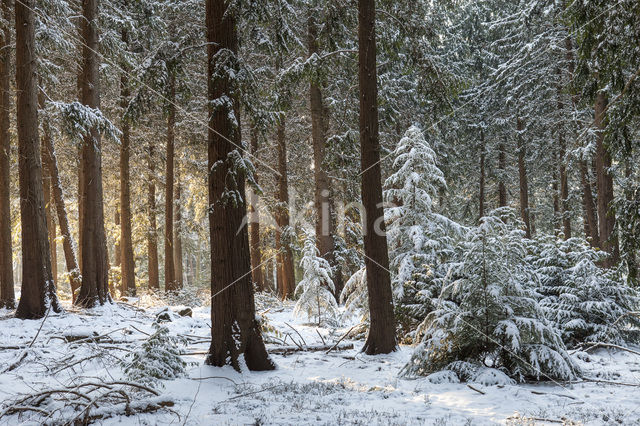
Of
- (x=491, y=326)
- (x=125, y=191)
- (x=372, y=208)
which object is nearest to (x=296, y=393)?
(x=491, y=326)

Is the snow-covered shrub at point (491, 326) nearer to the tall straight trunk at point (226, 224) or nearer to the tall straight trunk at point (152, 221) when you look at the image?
the tall straight trunk at point (226, 224)

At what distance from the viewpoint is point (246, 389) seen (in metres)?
6.12

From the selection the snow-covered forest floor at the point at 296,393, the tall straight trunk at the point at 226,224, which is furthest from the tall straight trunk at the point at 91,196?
the tall straight trunk at the point at 226,224

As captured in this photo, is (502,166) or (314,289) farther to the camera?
(502,166)

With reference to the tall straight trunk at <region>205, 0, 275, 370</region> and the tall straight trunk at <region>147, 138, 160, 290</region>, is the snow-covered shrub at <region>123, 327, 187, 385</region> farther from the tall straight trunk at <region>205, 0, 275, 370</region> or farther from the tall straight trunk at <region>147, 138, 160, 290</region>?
the tall straight trunk at <region>147, 138, 160, 290</region>

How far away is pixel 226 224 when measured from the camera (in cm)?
714

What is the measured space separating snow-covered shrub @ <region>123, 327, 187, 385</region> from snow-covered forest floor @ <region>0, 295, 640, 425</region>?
0.11 meters

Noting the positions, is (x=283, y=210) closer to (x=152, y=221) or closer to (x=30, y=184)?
(x=152, y=221)

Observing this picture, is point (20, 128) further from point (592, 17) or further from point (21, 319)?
point (592, 17)

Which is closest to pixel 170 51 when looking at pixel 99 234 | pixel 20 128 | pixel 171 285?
pixel 20 128

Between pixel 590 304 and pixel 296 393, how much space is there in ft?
21.6

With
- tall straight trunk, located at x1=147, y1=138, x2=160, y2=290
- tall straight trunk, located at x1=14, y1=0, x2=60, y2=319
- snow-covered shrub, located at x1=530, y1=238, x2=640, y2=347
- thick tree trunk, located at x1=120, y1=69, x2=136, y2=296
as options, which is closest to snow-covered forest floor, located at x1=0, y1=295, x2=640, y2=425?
snow-covered shrub, located at x1=530, y1=238, x2=640, y2=347

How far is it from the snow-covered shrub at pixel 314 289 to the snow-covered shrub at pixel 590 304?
564 cm

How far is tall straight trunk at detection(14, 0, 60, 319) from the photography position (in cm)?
1024
